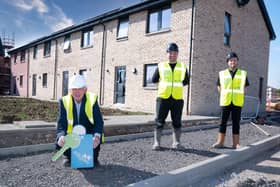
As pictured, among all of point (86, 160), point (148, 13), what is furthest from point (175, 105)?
point (148, 13)

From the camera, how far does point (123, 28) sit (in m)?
14.4

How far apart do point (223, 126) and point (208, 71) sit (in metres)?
6.56

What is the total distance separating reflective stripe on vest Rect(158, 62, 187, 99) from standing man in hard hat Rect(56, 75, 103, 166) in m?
1.77

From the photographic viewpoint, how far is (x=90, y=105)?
3594 mm

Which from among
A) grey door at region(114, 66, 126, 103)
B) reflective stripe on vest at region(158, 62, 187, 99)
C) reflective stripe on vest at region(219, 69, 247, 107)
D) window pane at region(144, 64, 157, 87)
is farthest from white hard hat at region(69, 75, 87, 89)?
grey door at region(114, 66, 126, 103)

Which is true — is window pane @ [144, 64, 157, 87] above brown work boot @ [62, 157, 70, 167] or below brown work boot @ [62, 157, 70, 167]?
above

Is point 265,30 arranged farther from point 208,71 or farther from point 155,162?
point 155,162

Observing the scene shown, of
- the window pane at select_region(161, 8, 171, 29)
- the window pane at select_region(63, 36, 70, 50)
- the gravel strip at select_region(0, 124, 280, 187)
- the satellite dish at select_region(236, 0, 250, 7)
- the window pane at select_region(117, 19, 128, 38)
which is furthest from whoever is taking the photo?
the window pane at select_region(63, 36, 70, 50)

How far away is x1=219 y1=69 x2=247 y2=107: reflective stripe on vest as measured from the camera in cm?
545

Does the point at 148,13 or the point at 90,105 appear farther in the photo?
the point at 148,13

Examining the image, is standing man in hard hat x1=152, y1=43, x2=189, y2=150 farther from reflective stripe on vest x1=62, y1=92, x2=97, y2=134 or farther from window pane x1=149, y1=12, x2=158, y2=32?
window pane x1=149, y1=12, x2=158, y2=32

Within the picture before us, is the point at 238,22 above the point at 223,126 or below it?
above

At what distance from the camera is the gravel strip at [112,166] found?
3.18 meters

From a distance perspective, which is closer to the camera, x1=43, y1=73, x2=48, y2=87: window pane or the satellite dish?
the satellite dish
